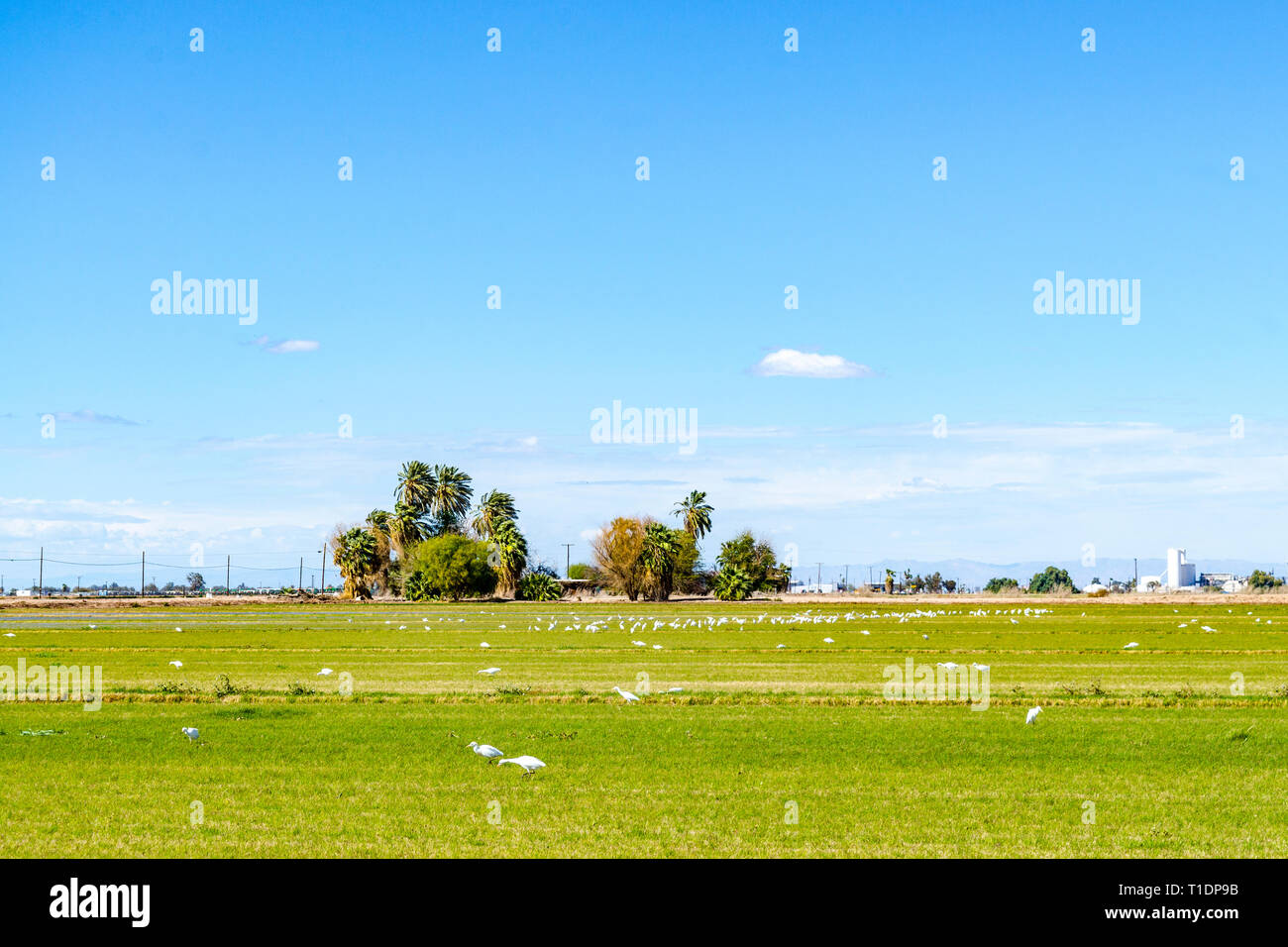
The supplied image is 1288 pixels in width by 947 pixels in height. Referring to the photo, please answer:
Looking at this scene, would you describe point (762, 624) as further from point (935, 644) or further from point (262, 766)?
point (262, 766)

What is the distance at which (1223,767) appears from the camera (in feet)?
55.6

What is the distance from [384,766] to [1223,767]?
1193 cm

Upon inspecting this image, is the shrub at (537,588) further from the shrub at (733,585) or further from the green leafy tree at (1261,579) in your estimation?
the green leafy tree at (1261,579)

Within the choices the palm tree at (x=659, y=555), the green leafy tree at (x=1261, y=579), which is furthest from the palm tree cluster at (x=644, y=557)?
the green leafy tree at (x=1261, y=579)

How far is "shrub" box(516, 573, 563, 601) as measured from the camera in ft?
496

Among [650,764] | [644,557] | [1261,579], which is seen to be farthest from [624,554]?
[650,764]

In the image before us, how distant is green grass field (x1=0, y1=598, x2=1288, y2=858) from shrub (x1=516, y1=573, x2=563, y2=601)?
11242 centimetres

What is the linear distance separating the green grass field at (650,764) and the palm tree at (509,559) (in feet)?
377

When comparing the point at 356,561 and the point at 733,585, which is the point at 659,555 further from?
the point at 356,561

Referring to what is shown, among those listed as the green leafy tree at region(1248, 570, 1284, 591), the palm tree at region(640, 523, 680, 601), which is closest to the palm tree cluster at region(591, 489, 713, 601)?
the palm tree at region(640, 523, 680, 601)
